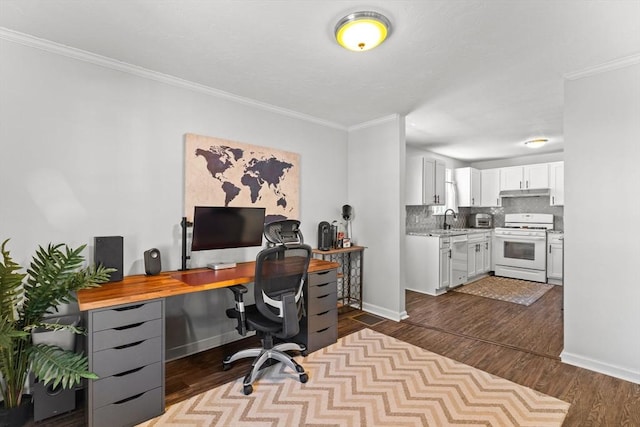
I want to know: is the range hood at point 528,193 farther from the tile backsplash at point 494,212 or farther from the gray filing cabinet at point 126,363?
the gray filing cabinet at point 126,363

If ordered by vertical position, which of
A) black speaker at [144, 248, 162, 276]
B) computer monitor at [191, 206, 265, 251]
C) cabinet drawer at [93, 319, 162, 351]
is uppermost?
computer monitor at [191, 206, 265, 251]

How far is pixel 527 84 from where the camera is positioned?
291cm

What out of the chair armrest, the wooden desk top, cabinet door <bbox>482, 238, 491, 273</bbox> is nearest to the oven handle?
cabinet door <bbox>482, 238, 491, 273</bbox>

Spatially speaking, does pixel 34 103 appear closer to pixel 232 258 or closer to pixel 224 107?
pixel 224 107

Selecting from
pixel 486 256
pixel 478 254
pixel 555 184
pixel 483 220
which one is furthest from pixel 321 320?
pixel 555 184

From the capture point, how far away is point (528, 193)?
20.2 ft

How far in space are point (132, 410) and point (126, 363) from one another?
0.29 metres

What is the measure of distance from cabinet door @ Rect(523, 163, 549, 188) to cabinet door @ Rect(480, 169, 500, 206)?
1.73 ft

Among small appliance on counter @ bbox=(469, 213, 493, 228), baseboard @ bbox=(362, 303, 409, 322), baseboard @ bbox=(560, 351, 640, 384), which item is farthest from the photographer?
small appliance on counter @ bbox=(469, 213, 493, 228)

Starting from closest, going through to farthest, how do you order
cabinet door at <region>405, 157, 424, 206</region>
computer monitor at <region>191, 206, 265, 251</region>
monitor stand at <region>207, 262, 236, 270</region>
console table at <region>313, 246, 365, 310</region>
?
computer monitor at <region>191, 206, 265, 251</region> < monitor stand at <region>207, 262, 236, 270</region> < console table at <region>313, 246, 365, 310</region> < cabinet door at <region>405, 157, 424, 206</region>

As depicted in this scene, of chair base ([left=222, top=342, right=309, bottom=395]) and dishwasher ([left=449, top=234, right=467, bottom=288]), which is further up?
dishwasher ([left=449, top=234, right=467, bottom=288])

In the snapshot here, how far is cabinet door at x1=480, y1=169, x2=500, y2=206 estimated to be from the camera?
654cm

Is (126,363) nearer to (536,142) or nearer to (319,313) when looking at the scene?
(319,313)

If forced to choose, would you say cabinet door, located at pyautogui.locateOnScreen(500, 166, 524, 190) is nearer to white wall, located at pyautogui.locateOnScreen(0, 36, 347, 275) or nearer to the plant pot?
white wall, located at pyautogui.locateOnScreen(0, 36, 347, 275)
